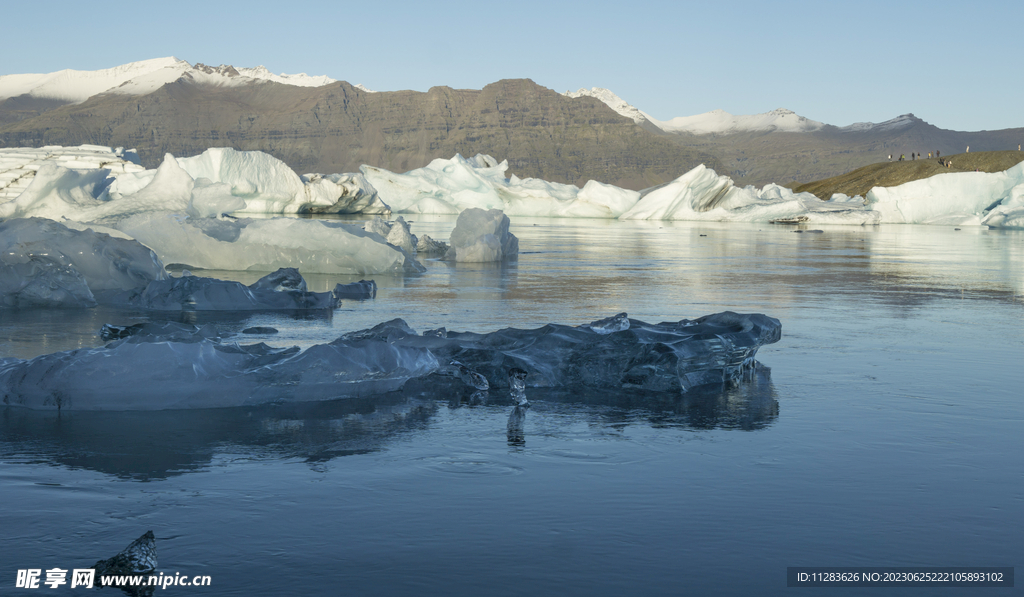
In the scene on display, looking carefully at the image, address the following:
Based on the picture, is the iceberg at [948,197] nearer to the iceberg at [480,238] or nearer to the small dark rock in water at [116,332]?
the iceberg at [480,238]

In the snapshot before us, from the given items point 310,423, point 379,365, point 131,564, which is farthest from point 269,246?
point 131,564

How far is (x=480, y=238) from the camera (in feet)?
45.1

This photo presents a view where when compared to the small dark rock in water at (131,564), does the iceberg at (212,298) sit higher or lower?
higher

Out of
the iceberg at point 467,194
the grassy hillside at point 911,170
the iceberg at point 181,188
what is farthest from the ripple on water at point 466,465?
the grassy hillside at point 911,170

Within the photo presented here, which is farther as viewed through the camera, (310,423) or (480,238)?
(480,238)

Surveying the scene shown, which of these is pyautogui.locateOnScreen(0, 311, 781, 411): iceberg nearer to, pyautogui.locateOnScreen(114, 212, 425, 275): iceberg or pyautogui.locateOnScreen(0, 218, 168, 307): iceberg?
pyautogui.locateOnScreen(0, 218, 168, 307): iceberg

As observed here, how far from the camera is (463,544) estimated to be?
86.7 inches

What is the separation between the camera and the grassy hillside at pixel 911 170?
7069 cm

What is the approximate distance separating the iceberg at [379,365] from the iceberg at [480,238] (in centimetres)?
847

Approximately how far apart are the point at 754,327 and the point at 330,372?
90.7 inches

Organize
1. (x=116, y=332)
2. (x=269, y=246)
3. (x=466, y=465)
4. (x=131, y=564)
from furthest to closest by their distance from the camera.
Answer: (x=269, y=246)
(x=116, y=332)
(x=466, y=465)
(x=131, y=564)

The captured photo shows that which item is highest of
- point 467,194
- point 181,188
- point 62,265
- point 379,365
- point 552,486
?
point 467,194

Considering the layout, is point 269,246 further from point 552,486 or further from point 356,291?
point 552,486

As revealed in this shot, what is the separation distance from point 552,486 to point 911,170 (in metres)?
80.1
